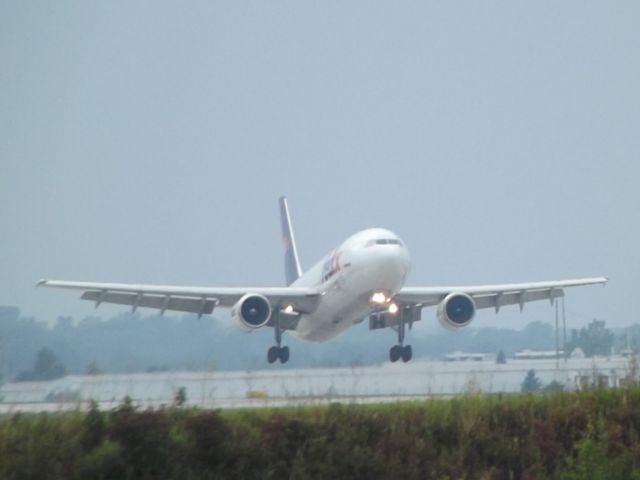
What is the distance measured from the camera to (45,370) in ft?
113

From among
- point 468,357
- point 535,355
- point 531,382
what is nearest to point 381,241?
point 535,355

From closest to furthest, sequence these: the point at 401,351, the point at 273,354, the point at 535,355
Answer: the point at 535,355, the point at 401,351, the point at 273,354

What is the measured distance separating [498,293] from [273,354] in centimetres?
780

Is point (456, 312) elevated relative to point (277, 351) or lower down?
elevated

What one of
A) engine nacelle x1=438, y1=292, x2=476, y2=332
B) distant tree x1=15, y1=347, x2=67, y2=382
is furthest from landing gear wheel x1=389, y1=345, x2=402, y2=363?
distant tree x1=15, y1=347, x2=67, y2=382

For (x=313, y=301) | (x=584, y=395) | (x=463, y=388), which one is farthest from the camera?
(x=313, y=301)

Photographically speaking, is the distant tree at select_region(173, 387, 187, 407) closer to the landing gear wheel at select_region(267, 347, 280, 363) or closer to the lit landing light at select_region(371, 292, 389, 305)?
the lit landing light at select_region(371, 292, 389, 305)

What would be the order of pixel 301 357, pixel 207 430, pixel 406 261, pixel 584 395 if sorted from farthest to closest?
pixel 301 357 → pixel 406 261 → pixel 584 395 → pixel 207 430

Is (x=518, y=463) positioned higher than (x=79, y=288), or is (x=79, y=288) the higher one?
(x=79, y=288)

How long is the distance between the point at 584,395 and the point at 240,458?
5934mm

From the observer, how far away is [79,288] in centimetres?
4306

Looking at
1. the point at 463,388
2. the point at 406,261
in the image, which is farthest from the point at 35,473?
the point at 406,261

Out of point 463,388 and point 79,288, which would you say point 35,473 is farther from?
point 79,288

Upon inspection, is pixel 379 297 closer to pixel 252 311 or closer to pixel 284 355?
pixel 252 311
